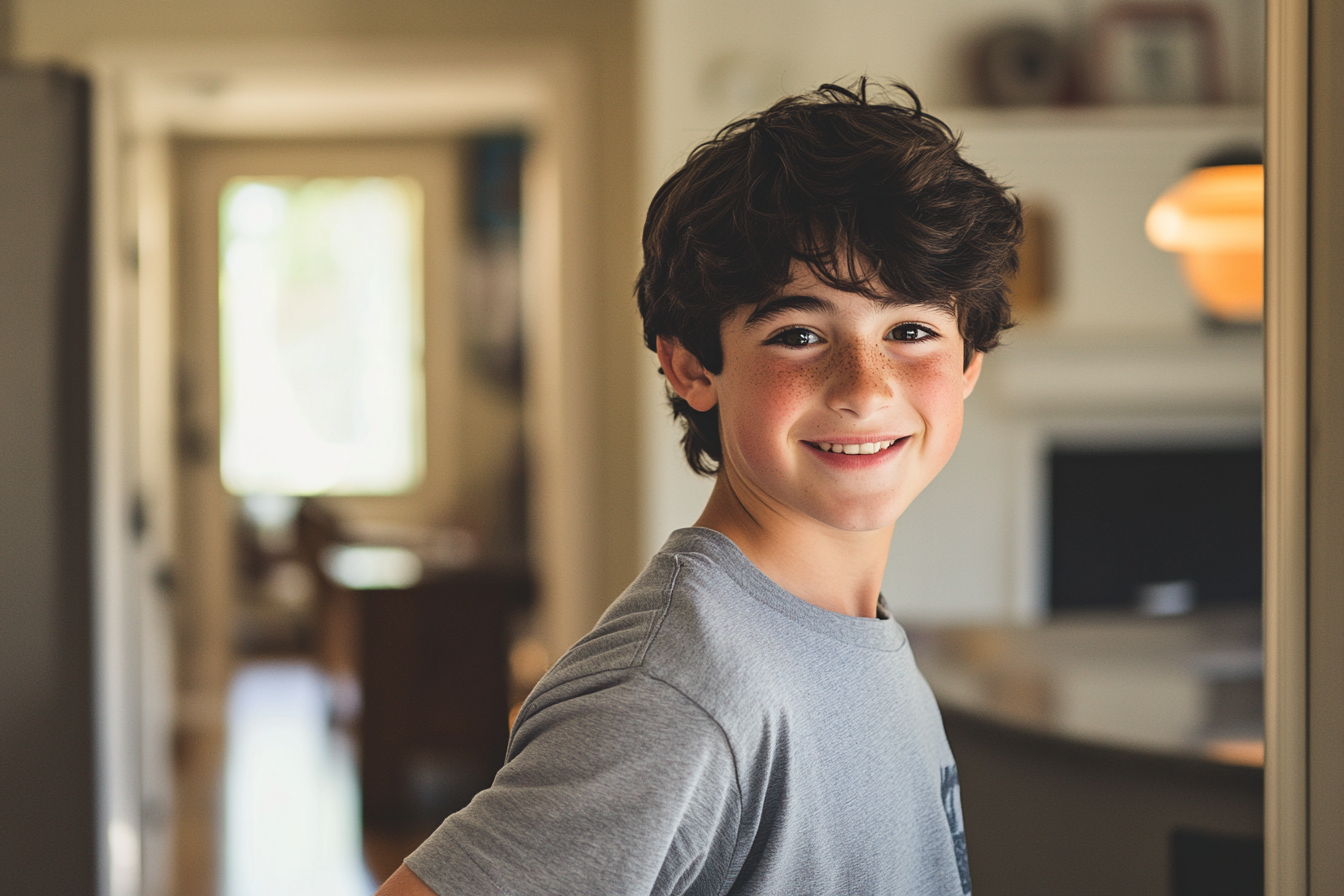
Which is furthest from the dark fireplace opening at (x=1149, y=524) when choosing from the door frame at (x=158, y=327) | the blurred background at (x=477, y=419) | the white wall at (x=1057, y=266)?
the door frame at (x=158, y=327)

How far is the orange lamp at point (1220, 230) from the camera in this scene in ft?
6.45

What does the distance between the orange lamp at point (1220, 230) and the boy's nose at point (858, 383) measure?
1.64 m

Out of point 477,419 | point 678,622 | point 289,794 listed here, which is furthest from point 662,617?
point 477,419

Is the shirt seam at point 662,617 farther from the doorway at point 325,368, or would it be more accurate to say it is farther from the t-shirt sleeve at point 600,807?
the doorway at point 325,368

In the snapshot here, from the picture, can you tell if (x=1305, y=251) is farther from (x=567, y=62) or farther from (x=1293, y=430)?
(x=567, y=62)

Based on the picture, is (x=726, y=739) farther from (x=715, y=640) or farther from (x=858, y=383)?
(x=858, y=383)

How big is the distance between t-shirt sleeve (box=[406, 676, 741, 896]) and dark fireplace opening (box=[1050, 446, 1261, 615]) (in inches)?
129

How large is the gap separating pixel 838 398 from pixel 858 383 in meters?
0.01

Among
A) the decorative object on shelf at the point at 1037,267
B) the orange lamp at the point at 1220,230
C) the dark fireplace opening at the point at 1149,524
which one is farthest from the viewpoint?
the dark fireplace opening at the point at 1149,524

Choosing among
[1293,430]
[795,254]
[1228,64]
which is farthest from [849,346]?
[1228,64]

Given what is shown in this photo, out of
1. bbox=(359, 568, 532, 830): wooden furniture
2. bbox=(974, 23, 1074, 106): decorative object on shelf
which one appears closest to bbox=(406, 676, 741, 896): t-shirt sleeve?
bbox=(359, 568, 532, 830): wooden furniture

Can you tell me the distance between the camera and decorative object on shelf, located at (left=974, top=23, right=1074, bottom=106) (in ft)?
10.8

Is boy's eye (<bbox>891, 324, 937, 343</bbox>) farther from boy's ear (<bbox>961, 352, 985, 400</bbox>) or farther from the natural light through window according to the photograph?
the natural light through window

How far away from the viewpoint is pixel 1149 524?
12.1 ft
